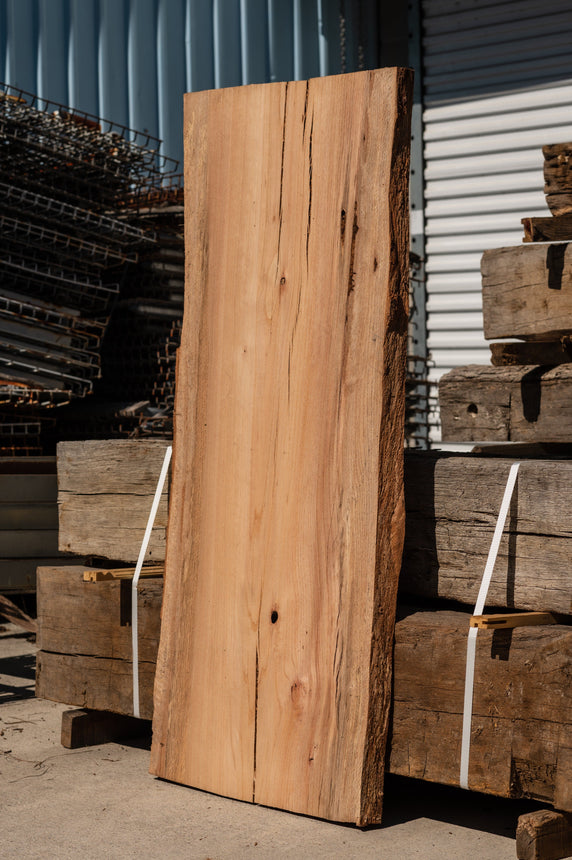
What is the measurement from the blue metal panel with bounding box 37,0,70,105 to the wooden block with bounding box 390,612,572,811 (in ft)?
20.3

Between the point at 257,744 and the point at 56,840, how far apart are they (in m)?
0.63

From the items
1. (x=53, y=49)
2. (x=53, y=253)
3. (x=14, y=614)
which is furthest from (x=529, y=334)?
(x=53, y=49)

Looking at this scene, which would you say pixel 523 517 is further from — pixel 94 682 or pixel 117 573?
pixel 94 682

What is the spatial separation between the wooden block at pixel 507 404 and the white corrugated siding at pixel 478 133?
159 inches

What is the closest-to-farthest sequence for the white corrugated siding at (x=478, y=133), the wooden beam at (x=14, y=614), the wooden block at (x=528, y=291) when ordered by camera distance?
the wooden block at (x=528, y=291) < the wooden beam at (x=14, y=614) < the white corrugated siding at (x=478, y=133)

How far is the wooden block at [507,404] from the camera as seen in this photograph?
9.91ft

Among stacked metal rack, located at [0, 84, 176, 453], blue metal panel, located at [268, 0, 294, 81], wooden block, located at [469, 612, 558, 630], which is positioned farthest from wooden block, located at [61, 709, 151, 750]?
blue metal panel, located at [268, 0, 294, 81]

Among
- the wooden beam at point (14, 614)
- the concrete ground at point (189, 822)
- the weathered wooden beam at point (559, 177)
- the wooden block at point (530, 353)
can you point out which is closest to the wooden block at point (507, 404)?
the wooden block at point (530, 353)

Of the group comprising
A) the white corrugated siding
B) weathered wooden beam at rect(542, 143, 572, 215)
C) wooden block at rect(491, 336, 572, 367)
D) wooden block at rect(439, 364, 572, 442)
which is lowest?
wooden block at rect(439, 364, 572, 442)

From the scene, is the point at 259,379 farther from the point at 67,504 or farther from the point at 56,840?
the point at 56,840

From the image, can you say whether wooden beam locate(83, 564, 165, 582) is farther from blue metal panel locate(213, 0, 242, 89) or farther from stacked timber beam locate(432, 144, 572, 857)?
blue metal panel locate(213, 0, 242, 89)

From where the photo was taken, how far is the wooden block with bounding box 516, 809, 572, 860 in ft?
8.18

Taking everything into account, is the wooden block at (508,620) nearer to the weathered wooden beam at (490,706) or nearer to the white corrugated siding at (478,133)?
the weathered wooden beam at (490,706)

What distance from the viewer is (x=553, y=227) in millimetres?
3092
